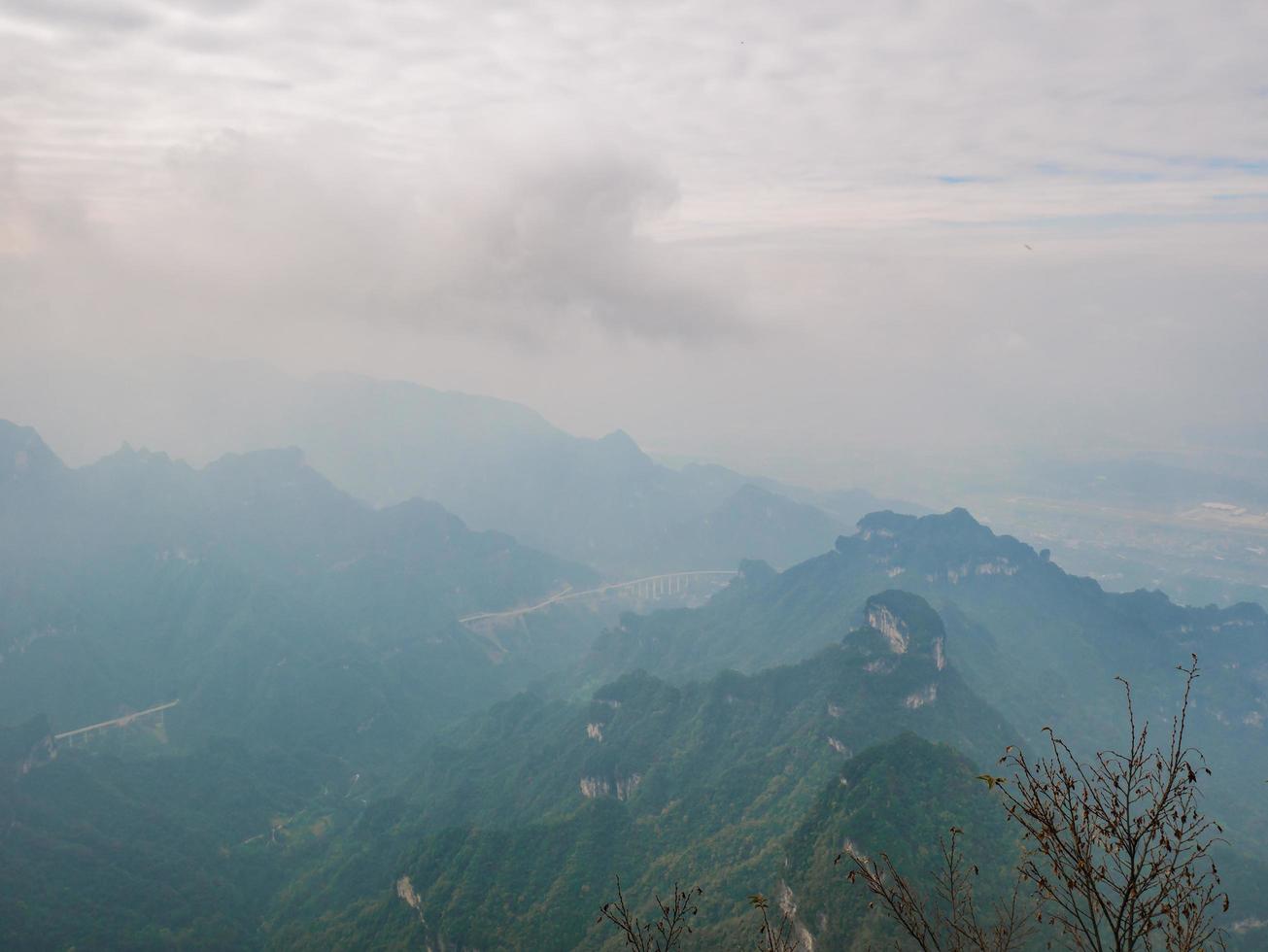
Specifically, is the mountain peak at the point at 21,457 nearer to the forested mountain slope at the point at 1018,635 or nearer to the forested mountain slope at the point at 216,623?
the forested mountain slope at the point at 216,623

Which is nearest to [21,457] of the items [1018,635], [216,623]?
→ [216,623]

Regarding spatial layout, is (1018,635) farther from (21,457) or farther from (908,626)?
(21,457)

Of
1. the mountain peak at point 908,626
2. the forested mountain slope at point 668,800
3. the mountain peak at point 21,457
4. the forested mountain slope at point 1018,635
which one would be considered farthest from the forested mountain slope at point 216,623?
the mountain peak at point 908,626

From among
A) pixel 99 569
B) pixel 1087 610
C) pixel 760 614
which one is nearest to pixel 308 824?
pixel 760 614

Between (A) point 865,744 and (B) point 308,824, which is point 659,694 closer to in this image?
(A) point 865,744

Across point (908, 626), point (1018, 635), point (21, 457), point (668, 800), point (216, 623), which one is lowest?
point (216, 623)

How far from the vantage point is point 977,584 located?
140375mm

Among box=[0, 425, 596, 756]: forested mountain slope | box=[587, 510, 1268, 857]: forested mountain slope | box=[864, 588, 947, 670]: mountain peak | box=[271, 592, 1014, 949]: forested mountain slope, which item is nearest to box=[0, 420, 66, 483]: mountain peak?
box=[0, 425, 596, 756]: forested mountain slope

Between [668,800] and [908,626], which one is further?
[908,626]

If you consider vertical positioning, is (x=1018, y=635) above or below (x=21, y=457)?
below

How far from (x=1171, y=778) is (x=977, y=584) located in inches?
5558

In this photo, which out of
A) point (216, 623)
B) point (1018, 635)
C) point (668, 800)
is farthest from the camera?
point (216, 623)

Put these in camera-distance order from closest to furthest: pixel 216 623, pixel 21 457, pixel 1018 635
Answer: pixel 1018 635
pixel 216 623
pixel 21 457

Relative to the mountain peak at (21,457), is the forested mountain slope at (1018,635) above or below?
below
